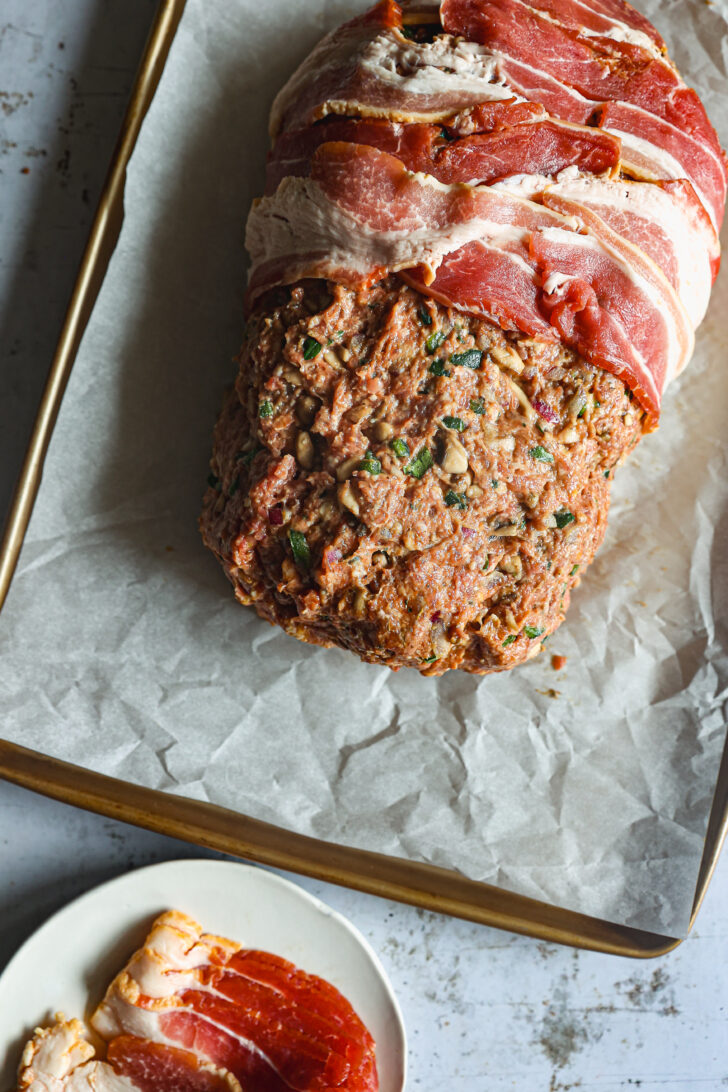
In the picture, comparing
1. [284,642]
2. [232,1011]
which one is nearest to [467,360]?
[284,642]

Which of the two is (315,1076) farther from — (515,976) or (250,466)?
(250,466)

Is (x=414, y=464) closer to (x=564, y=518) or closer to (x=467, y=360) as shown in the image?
(x=467, y=360)

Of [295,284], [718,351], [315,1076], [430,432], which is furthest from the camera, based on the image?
[718,351]

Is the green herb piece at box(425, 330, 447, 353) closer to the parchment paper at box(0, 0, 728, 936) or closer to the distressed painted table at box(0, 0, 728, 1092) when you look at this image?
the parchment paper at box(0, 0, 728, 936)

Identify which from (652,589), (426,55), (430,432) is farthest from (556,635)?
(426,55)

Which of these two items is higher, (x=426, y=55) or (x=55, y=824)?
(x=426, y=55)

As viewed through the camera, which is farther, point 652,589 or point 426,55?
point 652,589
